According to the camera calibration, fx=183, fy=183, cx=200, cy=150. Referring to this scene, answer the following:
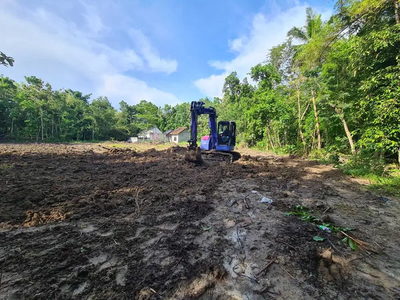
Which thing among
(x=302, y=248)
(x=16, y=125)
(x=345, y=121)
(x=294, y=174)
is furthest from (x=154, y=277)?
(x=16, y=125)

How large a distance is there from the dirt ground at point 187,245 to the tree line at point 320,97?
3869 mm

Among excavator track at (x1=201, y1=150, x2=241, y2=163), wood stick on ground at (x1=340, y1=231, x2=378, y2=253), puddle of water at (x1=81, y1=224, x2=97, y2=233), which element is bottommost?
wood stick on ground at (x1=340, y1=231, x2=378, y2=253)

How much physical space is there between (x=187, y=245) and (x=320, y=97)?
1173cm

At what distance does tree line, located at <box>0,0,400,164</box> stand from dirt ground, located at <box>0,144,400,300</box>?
12.7ft

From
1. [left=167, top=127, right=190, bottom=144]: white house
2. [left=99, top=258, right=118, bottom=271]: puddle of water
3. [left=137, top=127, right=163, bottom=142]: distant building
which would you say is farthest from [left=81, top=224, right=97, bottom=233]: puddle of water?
[left=137, top=127, right=163, bottom=142]: distant building

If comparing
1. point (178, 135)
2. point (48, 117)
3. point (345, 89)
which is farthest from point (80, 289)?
point (178, 135)

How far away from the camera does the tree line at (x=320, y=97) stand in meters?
6.13

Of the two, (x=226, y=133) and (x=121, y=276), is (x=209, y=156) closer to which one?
(x=226, y=133)

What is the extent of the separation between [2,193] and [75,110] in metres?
36.9

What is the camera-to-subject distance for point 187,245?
106 inches

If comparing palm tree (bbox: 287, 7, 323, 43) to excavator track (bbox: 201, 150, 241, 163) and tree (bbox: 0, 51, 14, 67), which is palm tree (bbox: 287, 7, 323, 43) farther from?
tree (bbox: 0, 51, 14, 67)

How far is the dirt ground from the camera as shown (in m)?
1.94

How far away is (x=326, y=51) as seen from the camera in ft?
29.6

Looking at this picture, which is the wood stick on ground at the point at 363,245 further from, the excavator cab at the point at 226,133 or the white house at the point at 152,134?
the white house at the point at 152,134
